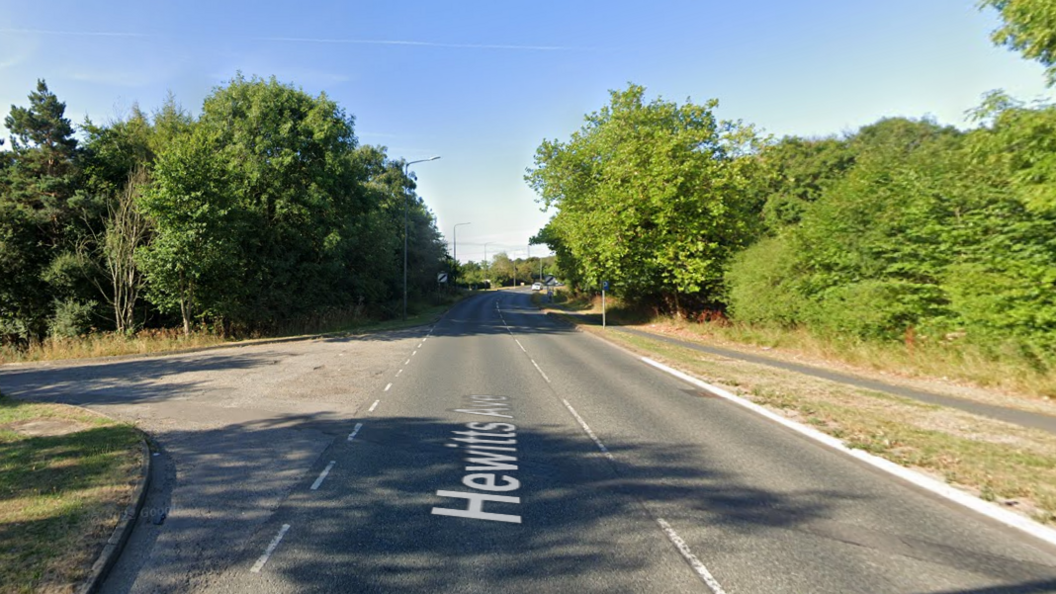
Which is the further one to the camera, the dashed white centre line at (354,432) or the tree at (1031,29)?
the tree at (1031,29)

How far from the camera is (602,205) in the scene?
91.0 ft

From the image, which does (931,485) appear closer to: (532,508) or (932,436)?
(932,436)

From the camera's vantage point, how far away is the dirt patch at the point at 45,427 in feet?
24.6

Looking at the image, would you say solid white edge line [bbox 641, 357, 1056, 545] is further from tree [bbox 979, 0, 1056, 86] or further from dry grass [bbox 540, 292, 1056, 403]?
tree [bbox 979, 0, 1056, 86]

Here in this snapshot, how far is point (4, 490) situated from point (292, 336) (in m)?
19.1

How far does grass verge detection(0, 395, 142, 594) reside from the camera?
3.84 m

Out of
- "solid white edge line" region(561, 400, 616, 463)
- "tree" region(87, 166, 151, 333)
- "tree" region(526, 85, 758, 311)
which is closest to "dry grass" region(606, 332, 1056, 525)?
"solid white edge line" region(561, 400, 616, 463)

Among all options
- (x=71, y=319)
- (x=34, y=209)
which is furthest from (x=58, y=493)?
(x=34, y=209)

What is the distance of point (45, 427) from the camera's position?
785cm

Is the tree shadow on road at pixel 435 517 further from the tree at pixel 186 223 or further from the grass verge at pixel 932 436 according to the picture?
the tree at pixel 186 223

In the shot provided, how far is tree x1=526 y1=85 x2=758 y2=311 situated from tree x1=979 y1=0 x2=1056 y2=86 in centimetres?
1402

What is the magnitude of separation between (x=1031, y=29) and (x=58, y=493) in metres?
16.4

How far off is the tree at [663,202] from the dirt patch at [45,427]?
2186 cm

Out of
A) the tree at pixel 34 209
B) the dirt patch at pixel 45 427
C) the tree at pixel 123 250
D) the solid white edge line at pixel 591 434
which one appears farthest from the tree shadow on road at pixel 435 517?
the tree at pixel 34 209
